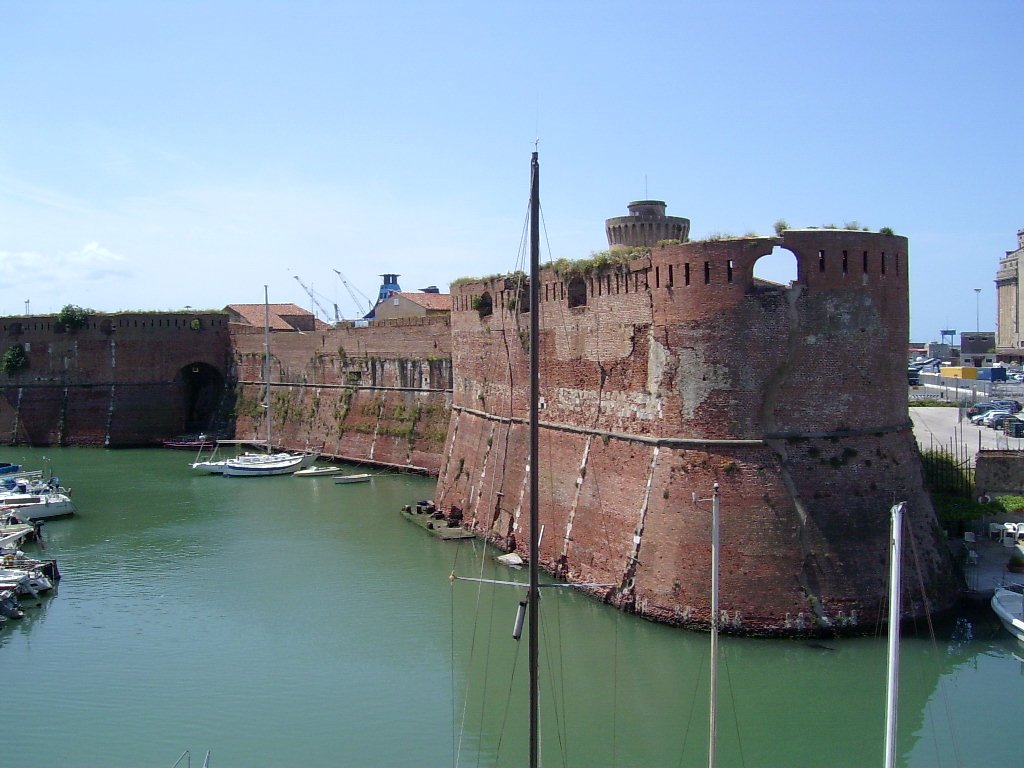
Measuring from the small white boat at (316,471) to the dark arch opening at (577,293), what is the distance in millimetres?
18449

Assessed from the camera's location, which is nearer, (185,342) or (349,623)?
(349,623)

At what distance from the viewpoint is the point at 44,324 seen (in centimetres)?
4734

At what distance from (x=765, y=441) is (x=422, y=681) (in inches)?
276

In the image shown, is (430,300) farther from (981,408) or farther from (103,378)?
(981,408)

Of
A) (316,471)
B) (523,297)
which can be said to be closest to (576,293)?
(523,297)

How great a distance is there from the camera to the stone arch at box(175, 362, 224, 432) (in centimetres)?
4725

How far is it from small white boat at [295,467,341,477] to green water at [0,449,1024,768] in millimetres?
14047

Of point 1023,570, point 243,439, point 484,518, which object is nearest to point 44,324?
point 243,439

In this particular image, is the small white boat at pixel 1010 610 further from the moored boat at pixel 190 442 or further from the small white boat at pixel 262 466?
the moored boat at pixel 190 442

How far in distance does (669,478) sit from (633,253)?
4.57 meters

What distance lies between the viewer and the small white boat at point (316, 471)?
122 feet

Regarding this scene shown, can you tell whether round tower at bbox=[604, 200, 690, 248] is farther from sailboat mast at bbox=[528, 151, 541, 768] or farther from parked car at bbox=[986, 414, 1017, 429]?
sailboat mast at bbox=[528, 151, 541, 768]

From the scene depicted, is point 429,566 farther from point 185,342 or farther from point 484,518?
point 185,342

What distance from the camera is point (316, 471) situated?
37.2 meters
